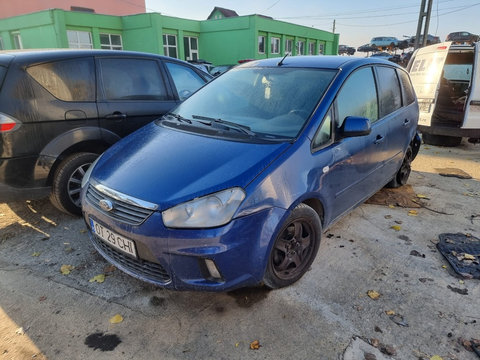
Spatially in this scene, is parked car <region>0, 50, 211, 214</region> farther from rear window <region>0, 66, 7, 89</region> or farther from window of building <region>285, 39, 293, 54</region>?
window of building <region>285, 39, 293, 54</region>

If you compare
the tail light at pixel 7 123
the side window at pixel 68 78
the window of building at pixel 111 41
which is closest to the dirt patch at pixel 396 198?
the side window at pixel 68 78

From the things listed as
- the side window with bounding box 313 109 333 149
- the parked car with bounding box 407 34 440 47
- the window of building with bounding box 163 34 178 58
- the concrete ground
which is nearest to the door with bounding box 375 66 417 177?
the concrete ground

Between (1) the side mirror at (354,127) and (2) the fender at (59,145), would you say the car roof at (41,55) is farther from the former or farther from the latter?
(1) the side mirror at (354,127)

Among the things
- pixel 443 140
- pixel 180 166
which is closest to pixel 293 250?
pixel 180 166

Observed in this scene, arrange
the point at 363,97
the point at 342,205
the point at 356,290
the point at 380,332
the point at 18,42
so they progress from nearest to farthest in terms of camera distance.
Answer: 1. the point at 380,332
2. the point at 356,290
3. the point at 342,205
4. the point at 363,97
5. the point at 18,42

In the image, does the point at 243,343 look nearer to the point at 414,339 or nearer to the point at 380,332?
the point at 380,332

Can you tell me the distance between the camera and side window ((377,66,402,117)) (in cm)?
363

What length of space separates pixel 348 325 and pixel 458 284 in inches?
43.2

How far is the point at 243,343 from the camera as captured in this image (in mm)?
2160

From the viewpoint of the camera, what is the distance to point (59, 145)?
11.2 feet

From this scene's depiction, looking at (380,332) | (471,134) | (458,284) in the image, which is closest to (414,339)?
(380,332)

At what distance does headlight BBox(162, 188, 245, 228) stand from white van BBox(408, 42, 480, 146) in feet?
19.8

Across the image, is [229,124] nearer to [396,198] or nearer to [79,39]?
[396,198]

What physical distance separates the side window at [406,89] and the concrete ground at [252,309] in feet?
5.68
